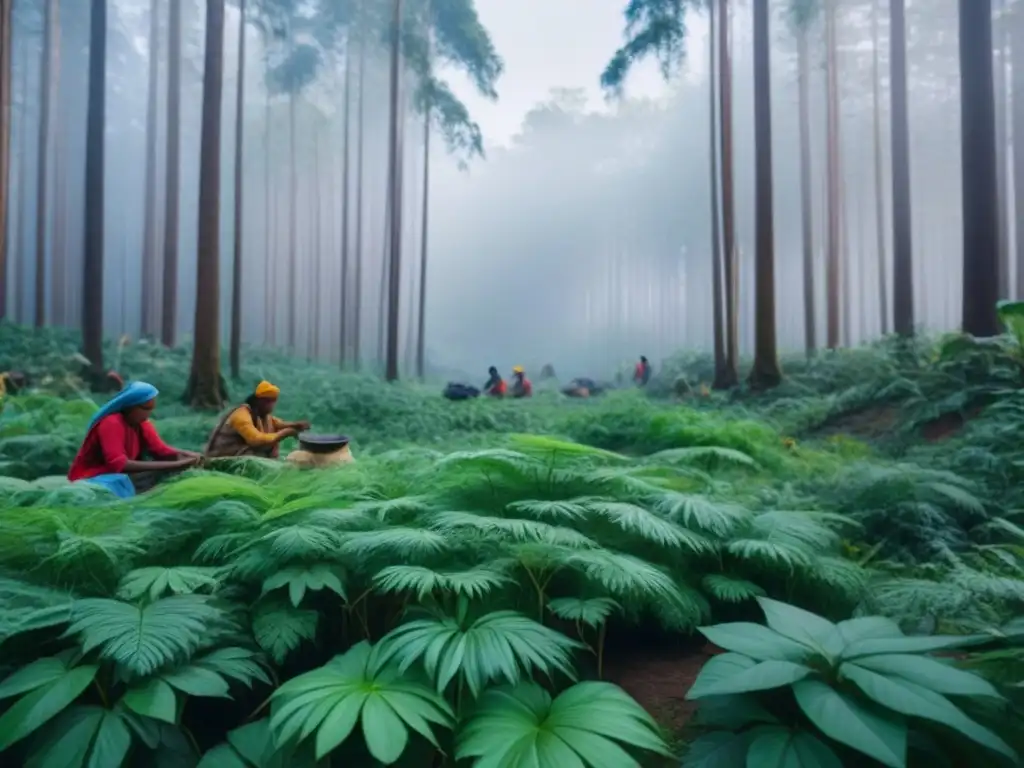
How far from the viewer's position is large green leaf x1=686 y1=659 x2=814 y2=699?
1.54m

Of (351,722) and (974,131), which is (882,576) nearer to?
(351,722)

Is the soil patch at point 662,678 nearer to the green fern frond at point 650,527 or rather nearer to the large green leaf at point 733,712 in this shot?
the large green leaf at point 733,712

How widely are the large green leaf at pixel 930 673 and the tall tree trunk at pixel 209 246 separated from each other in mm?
9912

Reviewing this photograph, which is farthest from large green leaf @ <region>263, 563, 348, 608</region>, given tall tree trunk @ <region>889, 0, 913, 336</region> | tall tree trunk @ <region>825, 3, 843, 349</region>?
tall tree trunk @ <region>825, 3, 843, 349</region>

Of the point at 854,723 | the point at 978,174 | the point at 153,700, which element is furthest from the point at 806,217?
the point at 153,700

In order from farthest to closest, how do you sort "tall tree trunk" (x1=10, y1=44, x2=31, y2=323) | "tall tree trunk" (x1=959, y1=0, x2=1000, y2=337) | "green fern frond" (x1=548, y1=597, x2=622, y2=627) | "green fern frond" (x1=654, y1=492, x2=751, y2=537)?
"tall tree trunk" (x1=10, y1=44, x2=31, y2=323)
"tall tree trunk" (x1=959, y1=0, x2=1000, y2=337)
"green fern frond" (x1=654, y1=492, x2=751, y2=537)
"green fern frond" (x1=548, y1=597, x2=622, y2=627)

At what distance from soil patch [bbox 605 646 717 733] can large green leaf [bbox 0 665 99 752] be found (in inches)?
62.6

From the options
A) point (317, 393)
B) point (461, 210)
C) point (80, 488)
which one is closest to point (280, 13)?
point (317, 393)

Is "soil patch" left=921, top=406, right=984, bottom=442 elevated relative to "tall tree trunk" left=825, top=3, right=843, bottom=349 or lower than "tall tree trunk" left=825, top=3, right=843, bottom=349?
lower

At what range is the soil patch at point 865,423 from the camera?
274 inches

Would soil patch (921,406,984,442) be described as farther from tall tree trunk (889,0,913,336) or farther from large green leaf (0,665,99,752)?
large green leaf (0,665,99,752)

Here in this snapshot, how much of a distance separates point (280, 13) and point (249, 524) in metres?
18.0

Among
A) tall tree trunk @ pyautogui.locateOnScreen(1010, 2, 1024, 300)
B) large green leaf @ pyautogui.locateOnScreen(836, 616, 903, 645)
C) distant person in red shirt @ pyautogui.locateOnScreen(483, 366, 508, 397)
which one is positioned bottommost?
large green leaf @ pyautogui.locateOnScreen(836, 616, 903, 645)

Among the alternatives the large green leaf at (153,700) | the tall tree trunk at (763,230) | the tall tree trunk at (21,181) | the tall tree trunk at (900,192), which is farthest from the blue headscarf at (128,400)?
the tall tree trunk at (21,181)
